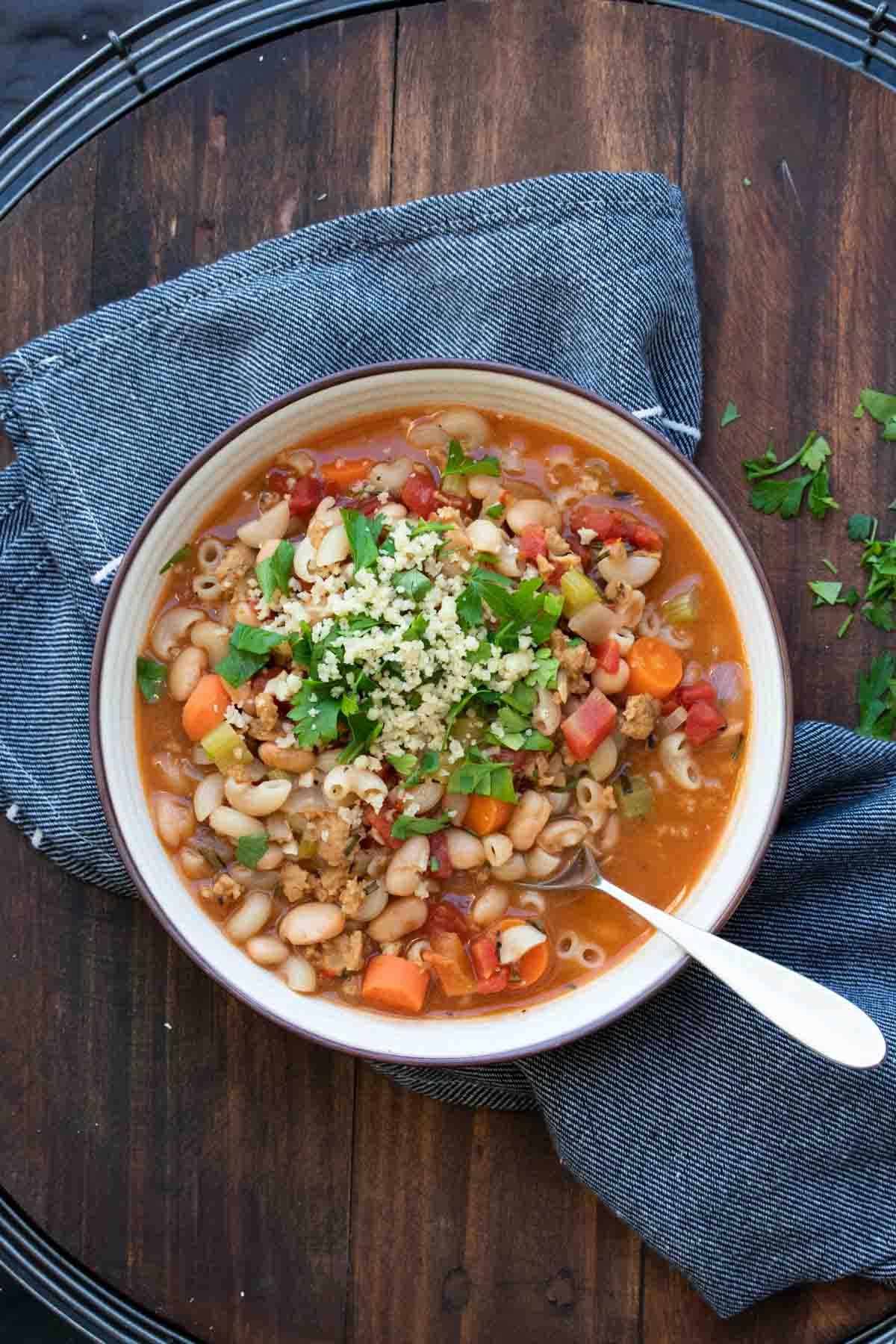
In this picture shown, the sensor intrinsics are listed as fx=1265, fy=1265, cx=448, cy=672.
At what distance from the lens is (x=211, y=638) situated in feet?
10.3

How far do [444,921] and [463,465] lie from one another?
1147 millimetres

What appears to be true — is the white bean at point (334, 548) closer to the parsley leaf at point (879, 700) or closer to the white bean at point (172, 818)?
the white bean at point (172, 818)

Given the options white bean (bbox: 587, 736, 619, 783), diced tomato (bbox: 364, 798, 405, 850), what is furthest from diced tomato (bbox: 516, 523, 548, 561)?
diced tomato (bbox: 364, 798, 405, 850)

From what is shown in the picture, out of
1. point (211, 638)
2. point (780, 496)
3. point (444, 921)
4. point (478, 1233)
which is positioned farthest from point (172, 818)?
point (780, 496)

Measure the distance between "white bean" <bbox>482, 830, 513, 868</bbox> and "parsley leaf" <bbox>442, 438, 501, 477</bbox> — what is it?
906 mm

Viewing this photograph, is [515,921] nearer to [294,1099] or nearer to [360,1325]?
[294,1099]

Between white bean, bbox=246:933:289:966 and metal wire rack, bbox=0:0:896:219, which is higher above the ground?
metal wire rack, bbox=0:0:896:219

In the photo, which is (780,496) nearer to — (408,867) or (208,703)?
(408,867)

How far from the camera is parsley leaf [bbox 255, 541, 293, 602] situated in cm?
308

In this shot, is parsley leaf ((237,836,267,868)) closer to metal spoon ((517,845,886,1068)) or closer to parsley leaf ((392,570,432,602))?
parsley leaf ((392,570,432,602))

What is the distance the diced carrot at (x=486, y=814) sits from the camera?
3.10m

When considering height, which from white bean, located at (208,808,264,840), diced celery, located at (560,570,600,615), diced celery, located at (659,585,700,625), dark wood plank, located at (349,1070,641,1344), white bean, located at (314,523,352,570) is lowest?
dark wood plank, located at (349,1070,641,1344)

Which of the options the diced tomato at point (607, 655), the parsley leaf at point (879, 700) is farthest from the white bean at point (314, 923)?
the parsley leaf at point (879, 700)

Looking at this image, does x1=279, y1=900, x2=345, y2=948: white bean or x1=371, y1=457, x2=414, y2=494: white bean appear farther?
x1=371, y1=457, x2=414, y2=494: white bean
